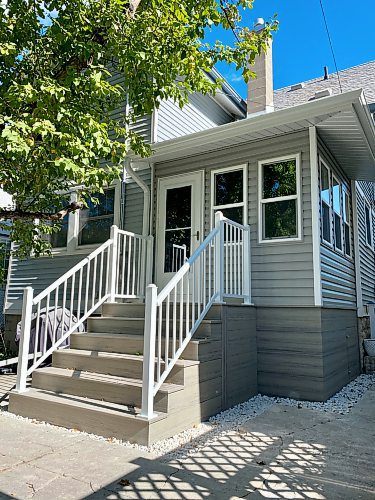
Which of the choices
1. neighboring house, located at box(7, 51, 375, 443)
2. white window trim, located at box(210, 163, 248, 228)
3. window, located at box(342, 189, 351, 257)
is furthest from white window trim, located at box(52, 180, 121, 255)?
window, located at box(342, 189, 351, 257)

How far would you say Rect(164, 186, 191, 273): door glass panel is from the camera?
6195 millimetres

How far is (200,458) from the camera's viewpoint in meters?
2.88

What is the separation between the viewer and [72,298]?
5.10 metres

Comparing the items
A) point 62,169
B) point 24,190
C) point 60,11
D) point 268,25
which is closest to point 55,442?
point 62,169

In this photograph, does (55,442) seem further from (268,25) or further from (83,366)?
(268,25)

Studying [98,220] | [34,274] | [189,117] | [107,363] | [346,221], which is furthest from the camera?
[189,117]

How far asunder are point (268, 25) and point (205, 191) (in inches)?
97.1

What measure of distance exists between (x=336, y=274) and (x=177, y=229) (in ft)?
8.46

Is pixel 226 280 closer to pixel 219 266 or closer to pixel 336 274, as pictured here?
pixel 219 266

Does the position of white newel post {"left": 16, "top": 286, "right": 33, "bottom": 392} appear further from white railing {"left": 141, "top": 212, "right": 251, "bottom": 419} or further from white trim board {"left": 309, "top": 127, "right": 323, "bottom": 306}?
white trim board {"left": 309, "top": 127, "right": 323, "bottom": 306}

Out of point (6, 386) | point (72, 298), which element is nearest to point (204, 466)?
point (72, 298)

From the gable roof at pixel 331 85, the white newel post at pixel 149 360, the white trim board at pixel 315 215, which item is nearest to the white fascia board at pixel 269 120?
the white trim board at pixel 315 215

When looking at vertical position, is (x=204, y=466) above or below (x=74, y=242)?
below

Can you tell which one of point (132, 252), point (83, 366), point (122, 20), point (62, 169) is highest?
point (122, 20)
